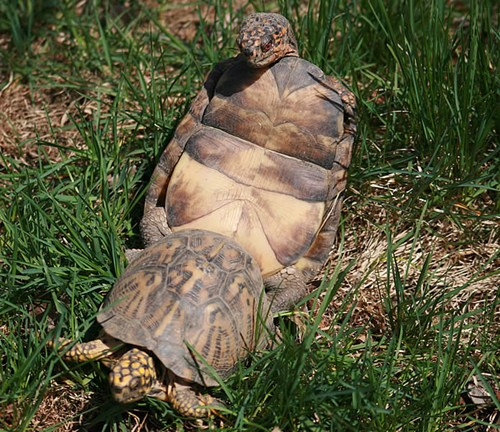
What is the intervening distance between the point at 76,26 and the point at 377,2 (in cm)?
214

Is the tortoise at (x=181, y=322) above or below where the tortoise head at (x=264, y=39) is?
below

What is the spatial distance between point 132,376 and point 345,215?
1.79 meters

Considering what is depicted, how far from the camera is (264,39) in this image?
12.6 ft

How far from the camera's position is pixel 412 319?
362cm

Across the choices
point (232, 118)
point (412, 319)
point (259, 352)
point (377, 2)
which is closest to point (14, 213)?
point (232, 118)

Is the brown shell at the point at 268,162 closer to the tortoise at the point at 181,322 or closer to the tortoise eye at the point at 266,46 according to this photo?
the tortoise eye at the point at 266,46

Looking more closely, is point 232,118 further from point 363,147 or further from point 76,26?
point 76,26

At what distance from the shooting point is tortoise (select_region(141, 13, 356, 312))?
3.79 m

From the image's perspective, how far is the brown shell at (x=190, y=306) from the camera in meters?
3.26

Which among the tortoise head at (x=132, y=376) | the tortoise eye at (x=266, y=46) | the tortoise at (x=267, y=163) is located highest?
the tortoise eye at (x=266, y=46)

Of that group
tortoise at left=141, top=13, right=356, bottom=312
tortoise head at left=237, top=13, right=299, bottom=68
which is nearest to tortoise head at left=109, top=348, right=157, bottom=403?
tortoise at left=141, top=13, right=356, bottom=312

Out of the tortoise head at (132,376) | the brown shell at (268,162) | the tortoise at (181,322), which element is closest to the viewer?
the tortoise head at (132,376)

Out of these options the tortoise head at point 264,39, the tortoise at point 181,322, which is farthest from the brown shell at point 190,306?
the tortoise head at point 264,39

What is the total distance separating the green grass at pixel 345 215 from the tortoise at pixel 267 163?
0.25 meters
